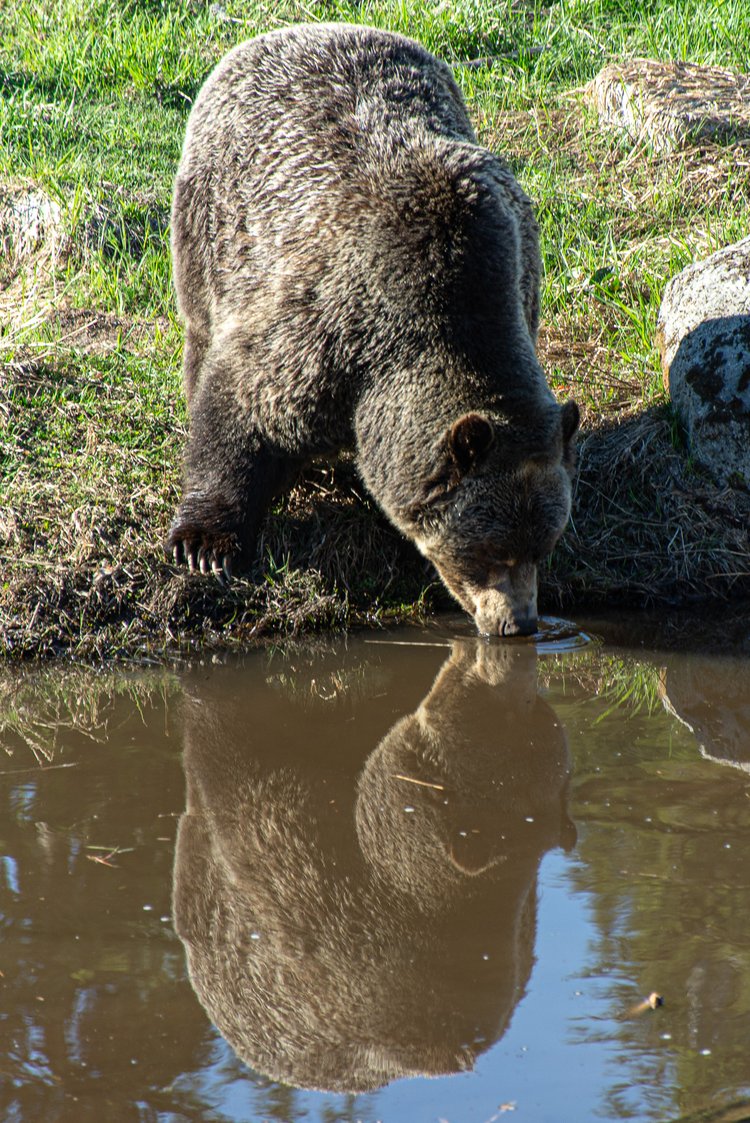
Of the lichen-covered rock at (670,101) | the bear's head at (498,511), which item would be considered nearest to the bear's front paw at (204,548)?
the bear's head at (498,511)

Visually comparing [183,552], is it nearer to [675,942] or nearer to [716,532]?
[716,532]

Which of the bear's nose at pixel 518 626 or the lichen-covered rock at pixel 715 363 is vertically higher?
the lichen-covered rock at pixel 715 363

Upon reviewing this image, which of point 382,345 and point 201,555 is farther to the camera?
point 201,555

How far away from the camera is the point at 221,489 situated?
5.49 metres

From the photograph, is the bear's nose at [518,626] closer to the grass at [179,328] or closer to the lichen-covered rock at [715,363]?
the grass at [179,328]

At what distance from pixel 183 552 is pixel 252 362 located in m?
0.87

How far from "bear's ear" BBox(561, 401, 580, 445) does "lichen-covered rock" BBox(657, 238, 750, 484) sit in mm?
1247

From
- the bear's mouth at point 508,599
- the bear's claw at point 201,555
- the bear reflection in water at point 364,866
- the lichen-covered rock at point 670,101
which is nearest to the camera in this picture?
the bear reflection in water at point 364,866

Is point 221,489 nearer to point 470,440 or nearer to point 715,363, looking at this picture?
point 470,440

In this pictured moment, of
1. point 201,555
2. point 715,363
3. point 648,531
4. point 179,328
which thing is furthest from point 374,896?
point 179,328

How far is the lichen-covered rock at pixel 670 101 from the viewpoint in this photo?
869cm

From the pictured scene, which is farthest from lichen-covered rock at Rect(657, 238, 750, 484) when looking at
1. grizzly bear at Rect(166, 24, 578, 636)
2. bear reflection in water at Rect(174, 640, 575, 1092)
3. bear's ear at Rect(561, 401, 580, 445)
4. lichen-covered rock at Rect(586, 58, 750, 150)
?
lichen-covered rock at Rect(586, 58, 750, 150)

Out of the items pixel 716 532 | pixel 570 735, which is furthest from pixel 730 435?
pixel 570 735

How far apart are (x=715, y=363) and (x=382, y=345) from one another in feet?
6.69
